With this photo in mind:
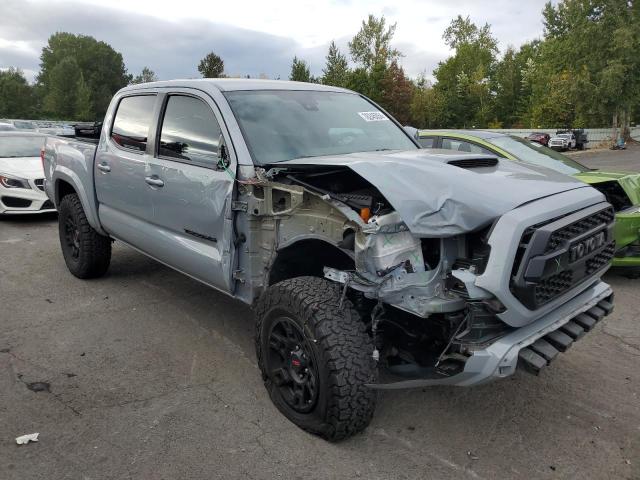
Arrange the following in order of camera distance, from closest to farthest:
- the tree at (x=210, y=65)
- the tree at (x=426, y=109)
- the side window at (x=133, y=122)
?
the side window at (x=133, y=122) → the tree at (x=426, y=109) → the tree at (x=210, y=65)

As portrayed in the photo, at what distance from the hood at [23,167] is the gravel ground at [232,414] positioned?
4.89 m

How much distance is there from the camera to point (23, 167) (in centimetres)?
910

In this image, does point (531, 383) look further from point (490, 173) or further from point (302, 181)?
point (302, 181)

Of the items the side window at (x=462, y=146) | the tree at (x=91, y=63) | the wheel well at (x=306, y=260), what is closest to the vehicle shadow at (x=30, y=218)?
the side window at (x=462, y=146)

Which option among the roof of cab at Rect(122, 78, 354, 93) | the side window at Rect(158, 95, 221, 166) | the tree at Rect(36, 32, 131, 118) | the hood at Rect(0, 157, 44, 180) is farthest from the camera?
the tree at Rect(36, 32, 131, 118)

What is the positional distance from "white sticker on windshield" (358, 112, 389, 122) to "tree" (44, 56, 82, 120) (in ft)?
285

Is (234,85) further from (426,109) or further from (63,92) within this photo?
(63,92)

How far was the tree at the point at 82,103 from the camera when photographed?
78.8 metres

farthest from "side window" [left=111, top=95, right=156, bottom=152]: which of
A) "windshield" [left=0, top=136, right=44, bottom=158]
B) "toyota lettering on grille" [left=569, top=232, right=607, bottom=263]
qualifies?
"windshield" [left=0, top=136, right=44, bottom=158]

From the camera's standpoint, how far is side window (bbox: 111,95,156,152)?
4.41 meters

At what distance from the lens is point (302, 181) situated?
312 centimetres

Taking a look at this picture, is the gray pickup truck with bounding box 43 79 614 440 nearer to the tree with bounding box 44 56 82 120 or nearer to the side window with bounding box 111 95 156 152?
the side window with bounding box 111 95 156 152

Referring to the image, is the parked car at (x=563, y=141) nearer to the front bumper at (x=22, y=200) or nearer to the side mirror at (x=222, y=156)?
the front bumper at (x=22, y=200)

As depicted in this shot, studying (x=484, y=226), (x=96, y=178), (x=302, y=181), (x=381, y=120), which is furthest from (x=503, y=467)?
(x=96, y=178)
